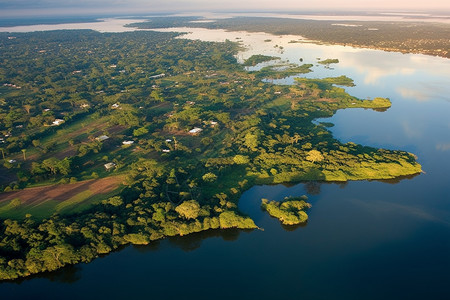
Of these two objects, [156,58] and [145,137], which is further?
[156,58]

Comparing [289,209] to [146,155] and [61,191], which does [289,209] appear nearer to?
[146,155]

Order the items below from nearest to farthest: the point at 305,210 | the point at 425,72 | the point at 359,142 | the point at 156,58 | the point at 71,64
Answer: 1. the point at 305,210
2. the point at 359,142
3. the point at 425,72
4. the point at 71,64
5. the point at 156,58

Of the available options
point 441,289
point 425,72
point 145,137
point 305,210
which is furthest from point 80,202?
point 425,72

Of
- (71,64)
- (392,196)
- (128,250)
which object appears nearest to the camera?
(128,250)

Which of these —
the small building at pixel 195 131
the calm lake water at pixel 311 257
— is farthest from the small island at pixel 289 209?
the small building at pixel 195 131

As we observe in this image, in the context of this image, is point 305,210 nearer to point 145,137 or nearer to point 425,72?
point 145,137

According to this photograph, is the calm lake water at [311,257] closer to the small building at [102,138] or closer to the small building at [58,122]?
the small building at [102,138]
